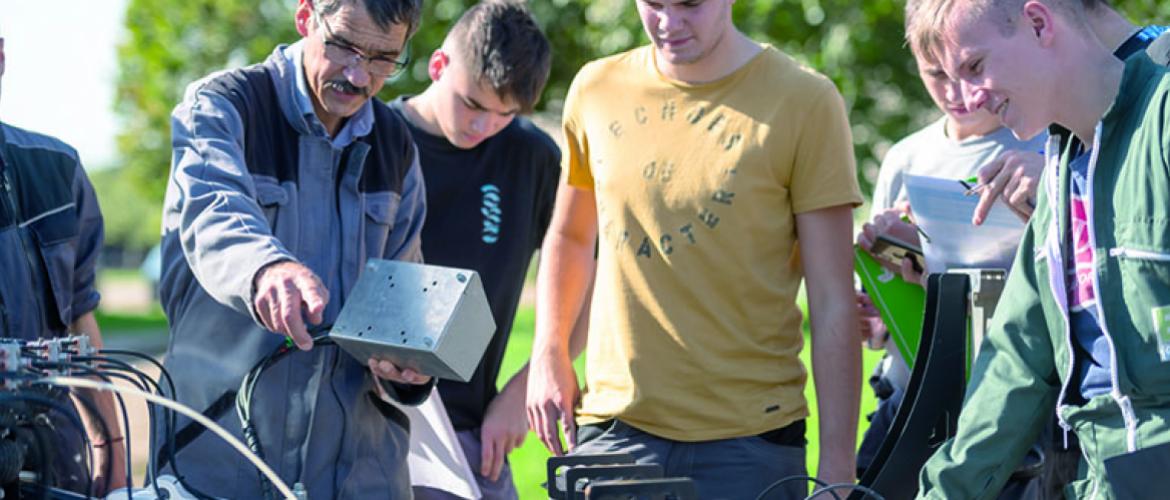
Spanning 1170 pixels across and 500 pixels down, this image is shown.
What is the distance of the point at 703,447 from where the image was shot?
325cm

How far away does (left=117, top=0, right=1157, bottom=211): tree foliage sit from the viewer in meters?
13.3

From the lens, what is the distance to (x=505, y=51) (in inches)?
159

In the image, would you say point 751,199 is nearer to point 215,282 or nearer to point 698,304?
point 698,304

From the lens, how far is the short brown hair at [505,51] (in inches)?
158

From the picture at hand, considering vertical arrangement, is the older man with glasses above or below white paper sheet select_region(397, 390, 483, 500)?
above

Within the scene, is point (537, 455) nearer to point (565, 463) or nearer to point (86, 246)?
point (86, 246)

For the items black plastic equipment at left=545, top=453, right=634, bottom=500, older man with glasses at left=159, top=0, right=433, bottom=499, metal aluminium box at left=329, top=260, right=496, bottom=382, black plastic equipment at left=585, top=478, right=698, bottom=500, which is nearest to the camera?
black plastic equipment at left=585, top=478, right=698, bottom=500

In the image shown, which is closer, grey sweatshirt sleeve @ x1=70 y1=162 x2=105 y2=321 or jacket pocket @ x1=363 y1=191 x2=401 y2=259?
jacket pocket @ x1=363 y1=191 x2=401 y2=259

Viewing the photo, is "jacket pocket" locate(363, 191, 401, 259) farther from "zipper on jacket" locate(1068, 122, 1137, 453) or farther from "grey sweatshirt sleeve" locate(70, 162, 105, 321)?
"zipper on jacket" locate(1068, 122, 1137, 453)

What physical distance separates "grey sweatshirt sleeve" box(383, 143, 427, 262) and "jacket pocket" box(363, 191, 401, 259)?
0.07m

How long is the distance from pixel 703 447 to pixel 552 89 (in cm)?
1463

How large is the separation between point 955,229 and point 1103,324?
3.09 ft

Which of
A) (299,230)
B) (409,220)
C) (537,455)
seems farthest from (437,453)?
(537,455)

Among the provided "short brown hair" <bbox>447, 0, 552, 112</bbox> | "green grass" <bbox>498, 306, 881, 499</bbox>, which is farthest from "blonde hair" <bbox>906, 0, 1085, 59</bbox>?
"green grass" <bbox>498, 306, 881, 499</bbox>
